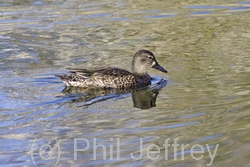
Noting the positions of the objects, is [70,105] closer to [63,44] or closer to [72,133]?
[72,133]

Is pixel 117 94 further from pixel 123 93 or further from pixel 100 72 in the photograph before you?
pixel 100 72

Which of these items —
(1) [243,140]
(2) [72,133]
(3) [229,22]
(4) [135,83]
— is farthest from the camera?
(3) [229,22]

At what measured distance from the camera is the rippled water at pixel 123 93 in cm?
662

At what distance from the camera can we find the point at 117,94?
9477 millimetres

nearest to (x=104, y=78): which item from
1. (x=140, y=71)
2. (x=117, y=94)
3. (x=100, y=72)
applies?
(x=100, y=72)

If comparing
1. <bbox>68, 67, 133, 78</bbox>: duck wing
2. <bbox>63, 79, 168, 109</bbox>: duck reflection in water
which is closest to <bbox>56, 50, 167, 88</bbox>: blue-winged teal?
<bbox>68, 67, 133, 78</bbox>: duck wing

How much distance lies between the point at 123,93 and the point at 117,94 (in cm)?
11

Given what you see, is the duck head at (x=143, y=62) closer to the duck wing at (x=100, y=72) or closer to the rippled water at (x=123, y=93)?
the rippled water at (x=123, y=93)

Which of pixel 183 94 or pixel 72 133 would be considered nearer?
pixel 72 133

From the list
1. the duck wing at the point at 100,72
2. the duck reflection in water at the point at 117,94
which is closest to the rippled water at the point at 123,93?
the duck reflection in water at the point at 117,94

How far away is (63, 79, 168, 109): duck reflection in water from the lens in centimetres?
892

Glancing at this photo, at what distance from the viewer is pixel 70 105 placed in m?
8.62

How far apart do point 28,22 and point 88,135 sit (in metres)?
7.86

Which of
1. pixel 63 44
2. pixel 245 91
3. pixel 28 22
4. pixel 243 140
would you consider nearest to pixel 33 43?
pixel 63 44
